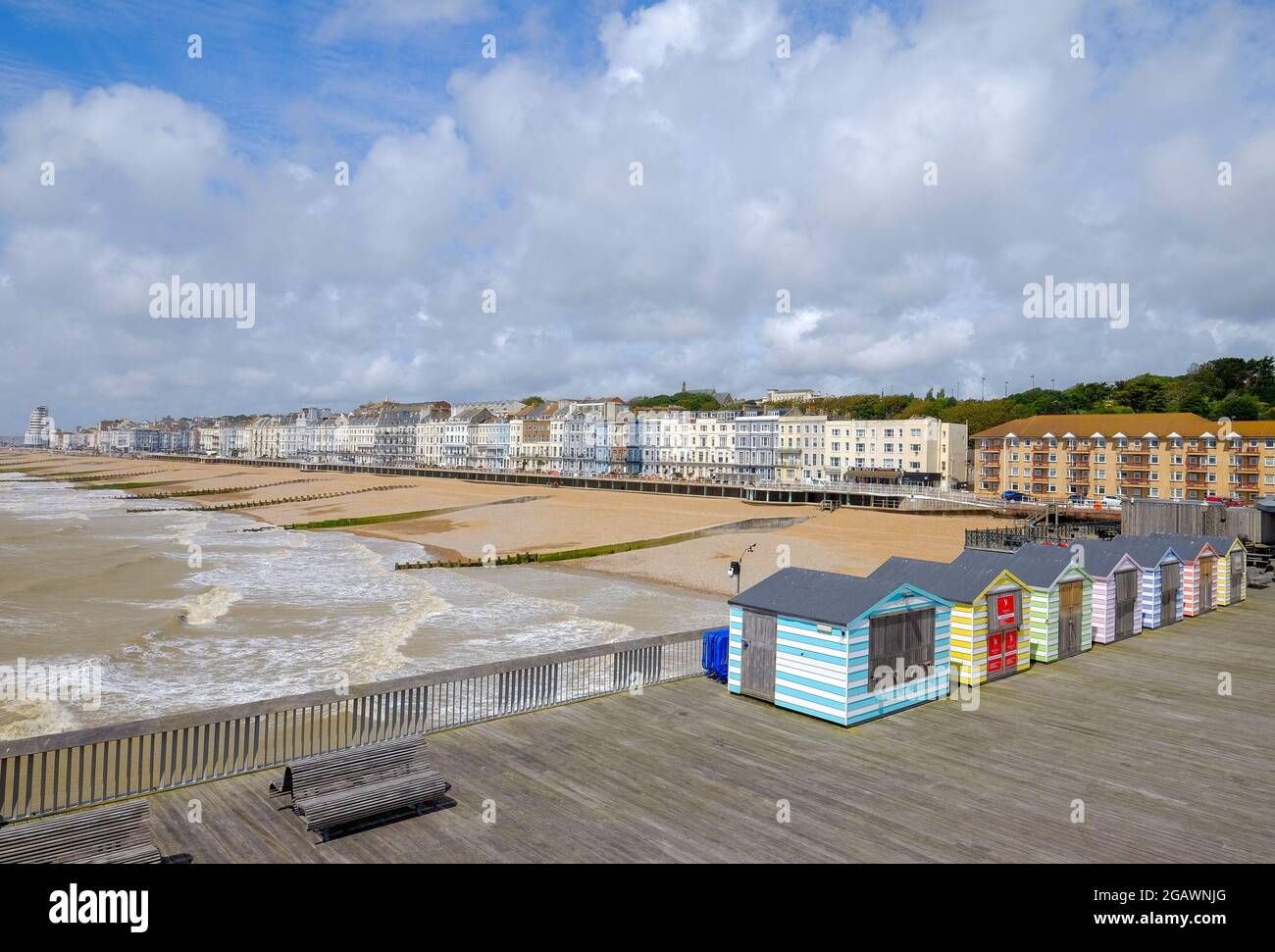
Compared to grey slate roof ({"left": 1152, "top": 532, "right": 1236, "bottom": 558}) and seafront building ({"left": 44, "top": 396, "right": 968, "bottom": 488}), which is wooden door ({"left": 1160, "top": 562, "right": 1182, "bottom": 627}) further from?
seafront building ({"left": 44, "top": 396, "right": 968, "bottom": 488})

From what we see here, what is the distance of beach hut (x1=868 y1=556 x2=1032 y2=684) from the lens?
13.3m

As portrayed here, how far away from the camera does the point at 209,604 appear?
2953cm

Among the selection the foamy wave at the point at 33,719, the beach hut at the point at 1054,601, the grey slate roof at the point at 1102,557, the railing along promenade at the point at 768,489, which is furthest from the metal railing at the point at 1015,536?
the railing along promenade at the point at 768,489

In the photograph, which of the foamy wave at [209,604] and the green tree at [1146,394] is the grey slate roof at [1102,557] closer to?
the foamy wave at [209,604]

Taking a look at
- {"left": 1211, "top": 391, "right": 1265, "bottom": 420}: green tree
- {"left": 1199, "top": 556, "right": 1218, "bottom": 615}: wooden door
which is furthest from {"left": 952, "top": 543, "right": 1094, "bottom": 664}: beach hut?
{"left": 1211, "top": 391, "right": 1265, "bottom": 420}: green tree

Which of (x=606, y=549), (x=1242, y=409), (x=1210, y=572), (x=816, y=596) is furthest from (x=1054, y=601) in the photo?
(x=1242, y=409)

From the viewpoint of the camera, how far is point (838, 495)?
3327 inches

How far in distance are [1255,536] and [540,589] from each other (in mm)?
29706

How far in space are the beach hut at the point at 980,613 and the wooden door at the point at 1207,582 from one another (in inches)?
371

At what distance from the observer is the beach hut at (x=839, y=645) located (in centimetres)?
1124

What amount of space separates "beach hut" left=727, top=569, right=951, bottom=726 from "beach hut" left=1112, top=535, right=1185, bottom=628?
9.08 m

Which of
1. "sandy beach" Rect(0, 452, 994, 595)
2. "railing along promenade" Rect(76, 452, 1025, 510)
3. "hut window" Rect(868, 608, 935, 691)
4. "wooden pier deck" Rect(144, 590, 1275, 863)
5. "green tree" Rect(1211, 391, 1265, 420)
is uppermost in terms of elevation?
"green tree" Rect(1211, 391, 1265, 420)

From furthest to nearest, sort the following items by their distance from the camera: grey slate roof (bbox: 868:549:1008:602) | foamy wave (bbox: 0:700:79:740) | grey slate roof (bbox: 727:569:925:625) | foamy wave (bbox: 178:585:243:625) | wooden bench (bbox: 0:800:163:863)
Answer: foamy wave (bbox: 178:585:243:625) < foamy wave (bbox: 0:700:79:740) < grey slate roof (bbox: 868:549:1008:602) < grey slate roof (bbox: 727:569:925:625) < wooden bench (bbox: 0:800:163:863)
